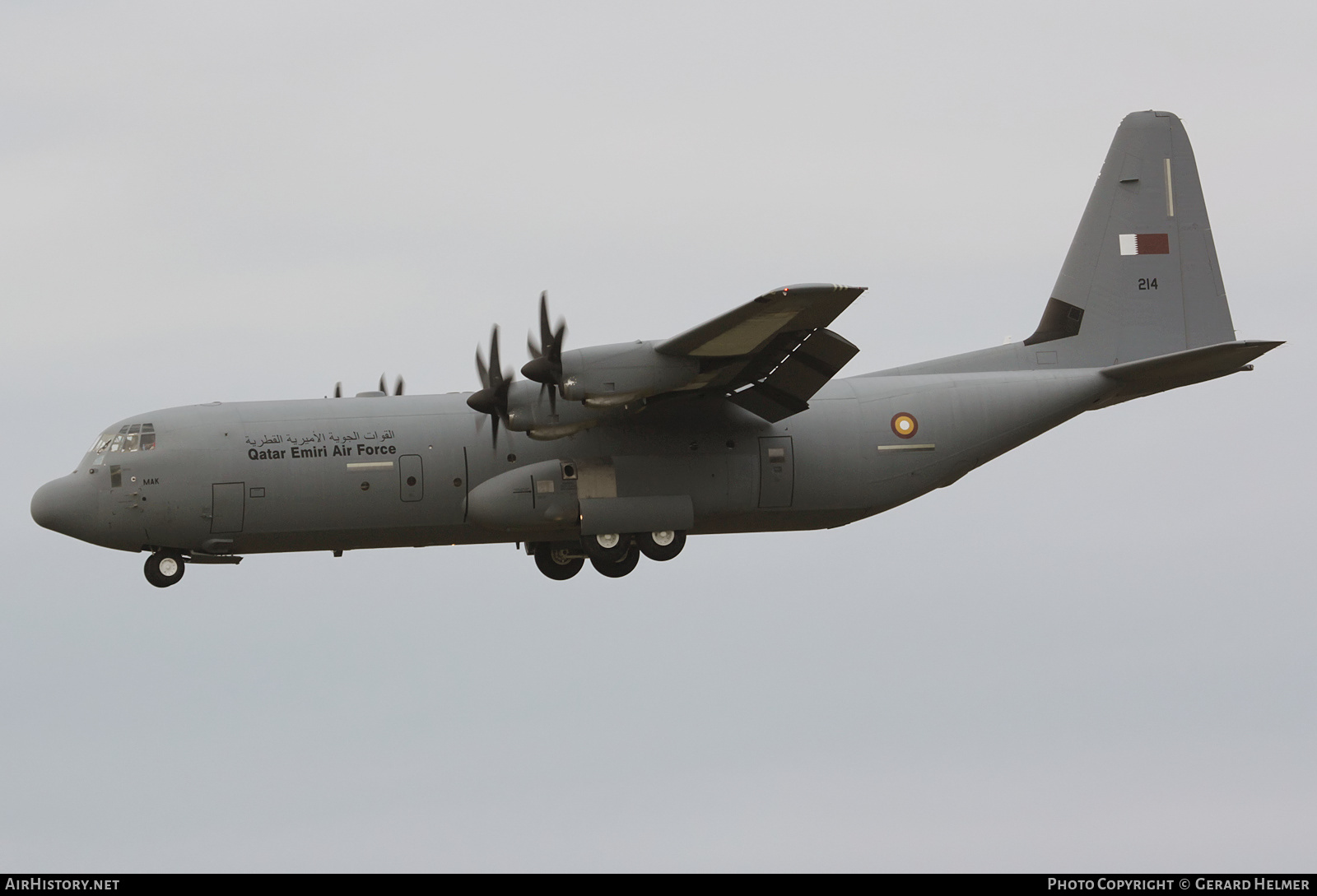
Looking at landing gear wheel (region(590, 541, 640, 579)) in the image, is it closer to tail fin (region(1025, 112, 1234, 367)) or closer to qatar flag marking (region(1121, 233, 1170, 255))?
tail fin (region(1025, 112, 1234, 367))

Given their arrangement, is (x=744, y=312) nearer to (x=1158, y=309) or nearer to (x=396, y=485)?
(x=396, y=485)

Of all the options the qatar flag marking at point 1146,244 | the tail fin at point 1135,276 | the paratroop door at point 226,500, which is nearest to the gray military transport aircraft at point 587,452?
the paratroop door at point 226,500

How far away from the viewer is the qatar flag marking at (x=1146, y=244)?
28.5 m

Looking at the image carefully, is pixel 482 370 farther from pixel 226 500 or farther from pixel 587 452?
pixel 226 500

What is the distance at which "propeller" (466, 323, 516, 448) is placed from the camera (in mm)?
23891

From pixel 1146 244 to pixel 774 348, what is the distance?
8831 mm

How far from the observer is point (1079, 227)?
28.8 meters

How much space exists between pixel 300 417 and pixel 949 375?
35.9ft

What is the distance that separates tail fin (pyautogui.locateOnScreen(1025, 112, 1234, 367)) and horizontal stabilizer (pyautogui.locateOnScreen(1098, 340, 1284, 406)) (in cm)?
87

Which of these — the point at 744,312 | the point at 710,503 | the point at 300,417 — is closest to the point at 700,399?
the point at 710,503

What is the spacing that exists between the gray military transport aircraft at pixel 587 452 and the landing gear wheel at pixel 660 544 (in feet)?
0.12

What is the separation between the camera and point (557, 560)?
27.2 m

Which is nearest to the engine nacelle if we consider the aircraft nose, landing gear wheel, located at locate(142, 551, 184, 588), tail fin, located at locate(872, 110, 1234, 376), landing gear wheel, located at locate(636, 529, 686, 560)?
landing gear wheel, located at locate(636, 529, 686, 560)

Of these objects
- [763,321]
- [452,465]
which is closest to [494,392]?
[452,465]
